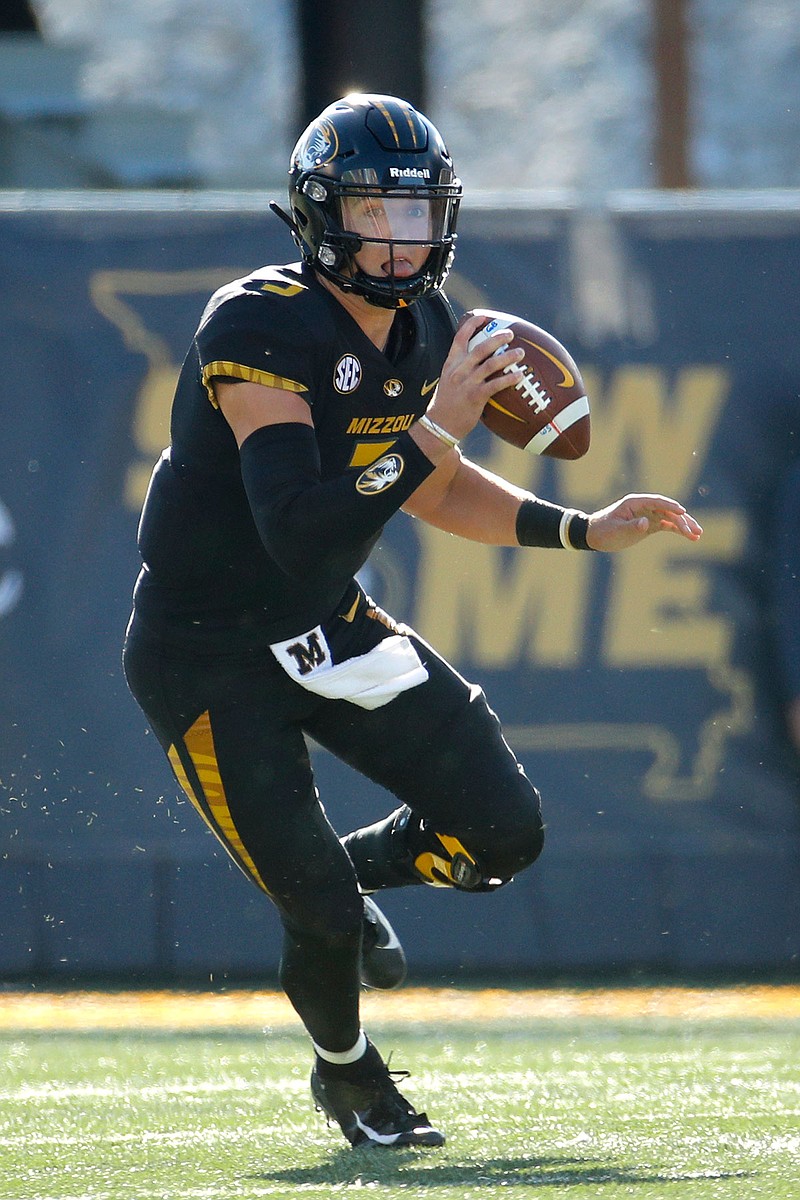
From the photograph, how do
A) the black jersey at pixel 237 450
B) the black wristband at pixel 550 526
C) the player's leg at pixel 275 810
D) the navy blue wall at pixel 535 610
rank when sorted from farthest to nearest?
the navy blue wall at pixel 535 610 < the black wristband at pixel 550 526 < the player's leg at pixel 275 810 < the black jersey at pixel 237 450

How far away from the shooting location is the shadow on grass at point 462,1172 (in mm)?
3174

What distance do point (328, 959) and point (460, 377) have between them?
3.79ft

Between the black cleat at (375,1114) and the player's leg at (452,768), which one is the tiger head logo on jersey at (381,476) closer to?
the player's leg at (452,768)

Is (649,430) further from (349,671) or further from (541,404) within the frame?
(349,671)

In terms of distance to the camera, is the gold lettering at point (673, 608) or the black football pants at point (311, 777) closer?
the black football pants at point (311, 777)

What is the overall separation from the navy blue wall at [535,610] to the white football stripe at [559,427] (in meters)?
2.05

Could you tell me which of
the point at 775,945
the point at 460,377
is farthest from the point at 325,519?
the point at 775,945

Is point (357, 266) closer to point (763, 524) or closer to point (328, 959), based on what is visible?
point (328, 959)

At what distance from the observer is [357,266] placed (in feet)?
11.1

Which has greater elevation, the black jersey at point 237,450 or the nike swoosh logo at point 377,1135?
the black jersey at point 237,450

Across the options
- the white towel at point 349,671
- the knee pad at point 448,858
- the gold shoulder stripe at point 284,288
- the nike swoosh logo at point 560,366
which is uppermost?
the gold shoulder stripe at point 284,288

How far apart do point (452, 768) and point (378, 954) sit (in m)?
0.54

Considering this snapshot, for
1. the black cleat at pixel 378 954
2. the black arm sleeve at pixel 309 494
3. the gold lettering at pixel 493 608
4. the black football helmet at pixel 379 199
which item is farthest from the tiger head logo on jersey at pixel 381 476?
the gold lettering at pixel 493 608

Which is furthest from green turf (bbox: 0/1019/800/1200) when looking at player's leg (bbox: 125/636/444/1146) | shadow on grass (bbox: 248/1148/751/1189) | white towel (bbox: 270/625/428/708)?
white towel (bbox: 270/625/428/708)
